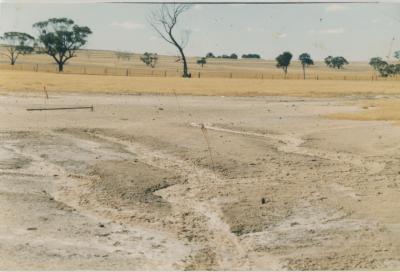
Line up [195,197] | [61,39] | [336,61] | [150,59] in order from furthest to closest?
1. [336,61]
2. [150,59]
3. [61,39]
4. [195,197]

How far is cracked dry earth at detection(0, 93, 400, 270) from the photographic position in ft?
21.2

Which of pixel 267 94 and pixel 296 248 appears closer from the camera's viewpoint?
pixel 296 248

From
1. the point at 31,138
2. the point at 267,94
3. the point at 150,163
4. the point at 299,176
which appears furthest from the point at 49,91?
the point at 299,176

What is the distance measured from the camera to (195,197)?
30.7 ft

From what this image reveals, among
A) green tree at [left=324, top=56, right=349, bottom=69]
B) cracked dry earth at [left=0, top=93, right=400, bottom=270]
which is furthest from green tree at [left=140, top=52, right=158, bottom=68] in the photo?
cracked dry earth at [left=0, top=93, right=400, bottom=270]

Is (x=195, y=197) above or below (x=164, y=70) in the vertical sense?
below

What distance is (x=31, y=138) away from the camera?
48.6ft

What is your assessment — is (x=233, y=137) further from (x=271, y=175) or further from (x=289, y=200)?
(x=289, y=200)

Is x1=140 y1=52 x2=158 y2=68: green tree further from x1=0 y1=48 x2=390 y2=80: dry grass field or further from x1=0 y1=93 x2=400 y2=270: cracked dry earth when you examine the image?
x1=0 y1=93 x2=400 y2=270: cracked dry earth

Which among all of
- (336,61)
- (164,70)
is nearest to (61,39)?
(164,70)

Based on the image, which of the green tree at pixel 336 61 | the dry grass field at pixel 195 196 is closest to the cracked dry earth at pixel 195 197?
the dry grass field at pixel 195 196

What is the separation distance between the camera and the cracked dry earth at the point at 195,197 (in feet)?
21.2

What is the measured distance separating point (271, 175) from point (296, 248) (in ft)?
14.5

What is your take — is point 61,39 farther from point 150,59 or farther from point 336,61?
point 336,61
